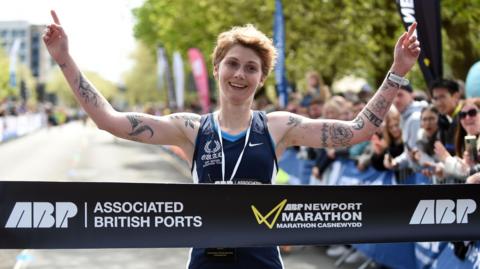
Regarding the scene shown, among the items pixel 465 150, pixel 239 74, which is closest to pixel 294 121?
pixel 239 74

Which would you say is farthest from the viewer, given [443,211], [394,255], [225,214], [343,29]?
[343,29]

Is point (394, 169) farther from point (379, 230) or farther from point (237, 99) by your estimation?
point (237, 99)

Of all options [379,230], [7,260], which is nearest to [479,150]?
[379,230]

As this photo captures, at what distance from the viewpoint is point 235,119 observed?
3.35 m

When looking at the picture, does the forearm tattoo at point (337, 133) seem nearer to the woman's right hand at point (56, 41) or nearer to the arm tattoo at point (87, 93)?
the arm tattoo at point (87, 93)

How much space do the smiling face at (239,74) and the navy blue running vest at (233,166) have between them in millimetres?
166

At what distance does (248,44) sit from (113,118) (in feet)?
2.42

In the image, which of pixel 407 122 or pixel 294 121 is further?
pixel 407 122

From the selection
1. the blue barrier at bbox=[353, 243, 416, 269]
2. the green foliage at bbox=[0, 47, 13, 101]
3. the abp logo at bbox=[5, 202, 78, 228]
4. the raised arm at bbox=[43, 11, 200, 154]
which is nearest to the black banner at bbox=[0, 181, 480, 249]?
the abp logo at bbox=[5, 202, 78, 228]

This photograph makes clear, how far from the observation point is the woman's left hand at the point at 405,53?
3.26m

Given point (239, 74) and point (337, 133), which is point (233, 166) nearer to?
point (239, 74)

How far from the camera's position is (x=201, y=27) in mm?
29875

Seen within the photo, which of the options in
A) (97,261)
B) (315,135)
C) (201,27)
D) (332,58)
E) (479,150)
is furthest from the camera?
(201,27)

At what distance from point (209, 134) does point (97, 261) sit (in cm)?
521
